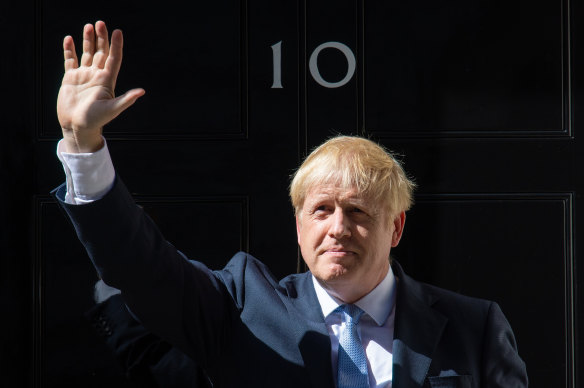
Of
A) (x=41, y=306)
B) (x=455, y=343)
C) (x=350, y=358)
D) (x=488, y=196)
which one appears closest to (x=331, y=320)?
(x=350, y=358)

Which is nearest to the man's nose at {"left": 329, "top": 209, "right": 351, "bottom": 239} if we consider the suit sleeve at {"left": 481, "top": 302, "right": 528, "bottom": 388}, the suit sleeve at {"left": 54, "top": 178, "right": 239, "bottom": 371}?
the suit sleeve at {"left": 54, "top": 178, "right": 239, "bottom": 371}

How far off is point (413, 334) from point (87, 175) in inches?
39.8

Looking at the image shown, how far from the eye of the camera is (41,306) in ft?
10.7

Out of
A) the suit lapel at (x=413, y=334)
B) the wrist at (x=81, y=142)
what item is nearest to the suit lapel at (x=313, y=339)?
the suit lapel at (x=413, y=334)

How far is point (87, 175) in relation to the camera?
2.07 meters

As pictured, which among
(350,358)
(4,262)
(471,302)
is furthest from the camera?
(4,262)

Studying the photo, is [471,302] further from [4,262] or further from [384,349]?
[4,262]

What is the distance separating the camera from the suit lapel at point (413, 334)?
2359 millimetres

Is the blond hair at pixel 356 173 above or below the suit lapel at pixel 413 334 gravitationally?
above

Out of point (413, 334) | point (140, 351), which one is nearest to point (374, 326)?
point (413, 334)

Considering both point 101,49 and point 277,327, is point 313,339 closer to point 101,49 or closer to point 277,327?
point 277,327

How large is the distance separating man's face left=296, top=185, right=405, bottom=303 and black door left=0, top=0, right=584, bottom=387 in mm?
841

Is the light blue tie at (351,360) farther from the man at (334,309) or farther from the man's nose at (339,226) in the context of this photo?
the man's nose at (339,226)

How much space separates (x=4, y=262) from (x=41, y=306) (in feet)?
0.71
